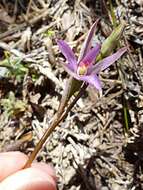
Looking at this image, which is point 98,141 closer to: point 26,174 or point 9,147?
point 9,147

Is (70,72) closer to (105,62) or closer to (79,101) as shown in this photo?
(105,62)

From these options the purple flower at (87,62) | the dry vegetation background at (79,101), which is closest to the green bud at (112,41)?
the purple flower at (87,62)

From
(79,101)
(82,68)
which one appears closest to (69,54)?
(82,68)

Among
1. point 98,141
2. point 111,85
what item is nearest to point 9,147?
point 98,141

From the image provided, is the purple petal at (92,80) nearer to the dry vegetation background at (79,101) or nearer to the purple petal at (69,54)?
the purple petal at (69,54)

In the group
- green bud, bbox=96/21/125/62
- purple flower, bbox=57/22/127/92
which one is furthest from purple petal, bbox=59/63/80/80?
green bud, bbox=96/21/125/62
